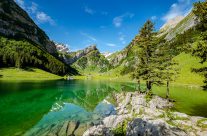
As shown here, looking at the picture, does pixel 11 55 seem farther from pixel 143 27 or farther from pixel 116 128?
pixel 116 128

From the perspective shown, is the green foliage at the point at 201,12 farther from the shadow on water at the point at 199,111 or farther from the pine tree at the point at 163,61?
the pine tree at the point at 163,61

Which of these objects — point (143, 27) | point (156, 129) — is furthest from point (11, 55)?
point (156, 129)

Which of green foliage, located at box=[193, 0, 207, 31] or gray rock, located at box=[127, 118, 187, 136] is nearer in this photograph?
gray rock, located at box=[127, 118, 187, 136]

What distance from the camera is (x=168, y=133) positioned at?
19.8m

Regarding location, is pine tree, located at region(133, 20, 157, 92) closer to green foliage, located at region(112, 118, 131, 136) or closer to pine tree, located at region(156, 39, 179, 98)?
pine tree, located at region(156, 39, 179, 98)

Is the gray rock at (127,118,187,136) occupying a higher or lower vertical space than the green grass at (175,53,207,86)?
lower

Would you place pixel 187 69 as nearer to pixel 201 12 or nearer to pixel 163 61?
pixel 163 61

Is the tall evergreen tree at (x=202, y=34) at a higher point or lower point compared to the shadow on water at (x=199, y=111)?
higher

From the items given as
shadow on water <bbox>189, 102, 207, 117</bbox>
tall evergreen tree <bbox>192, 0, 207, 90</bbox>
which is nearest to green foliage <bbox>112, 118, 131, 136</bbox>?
tall evergreen tree <bbox>192, 0, 207, 90</bbox>

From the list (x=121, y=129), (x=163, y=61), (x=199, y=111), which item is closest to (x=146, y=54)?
(x=163, y=61)

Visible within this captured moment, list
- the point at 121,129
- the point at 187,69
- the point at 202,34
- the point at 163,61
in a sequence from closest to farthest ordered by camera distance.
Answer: the point at 121,129, the point at 202,34, the point at 163,61, the point at 187,69

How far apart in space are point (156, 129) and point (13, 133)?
19.4 m

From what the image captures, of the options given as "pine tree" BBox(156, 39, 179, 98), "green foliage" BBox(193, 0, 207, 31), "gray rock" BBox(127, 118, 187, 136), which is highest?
"green foliage" BBox(193, 0, 207, 31)

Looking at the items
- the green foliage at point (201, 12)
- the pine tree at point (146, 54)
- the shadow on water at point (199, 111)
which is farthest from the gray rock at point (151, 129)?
the pine tree at point (146, 54)
